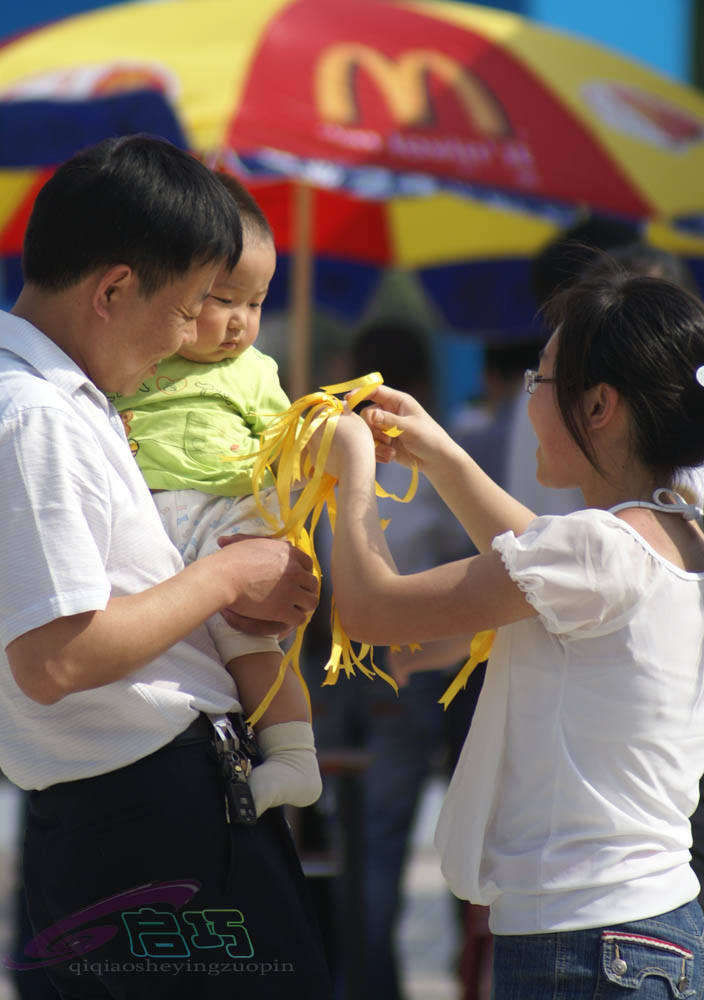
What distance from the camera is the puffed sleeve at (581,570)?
1.91 m

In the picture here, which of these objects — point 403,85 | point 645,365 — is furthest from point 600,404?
point 403,85

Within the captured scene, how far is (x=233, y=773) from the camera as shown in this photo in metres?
1.97

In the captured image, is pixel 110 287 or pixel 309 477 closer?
pixel 110 287

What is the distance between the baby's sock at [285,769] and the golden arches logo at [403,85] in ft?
8.40

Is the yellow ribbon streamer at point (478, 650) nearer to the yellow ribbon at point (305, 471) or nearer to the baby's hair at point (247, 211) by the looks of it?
the yellow ribbon at point (305, 471)

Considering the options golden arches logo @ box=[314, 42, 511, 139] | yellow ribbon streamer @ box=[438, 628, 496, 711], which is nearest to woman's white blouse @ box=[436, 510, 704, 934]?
yellow ribbon streamer @ box=[438, 628, 496, 711]

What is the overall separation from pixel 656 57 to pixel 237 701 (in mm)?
6926

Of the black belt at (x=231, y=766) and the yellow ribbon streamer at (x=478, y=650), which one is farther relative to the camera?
the yellow ribbon streamer at (x=478, y=650)

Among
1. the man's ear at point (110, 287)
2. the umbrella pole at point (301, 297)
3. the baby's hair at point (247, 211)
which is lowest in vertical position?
the umbrella pole at point (301, 297)

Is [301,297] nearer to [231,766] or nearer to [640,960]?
[231,766]

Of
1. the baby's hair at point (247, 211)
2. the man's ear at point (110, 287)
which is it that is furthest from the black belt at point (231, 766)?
the baby's hair at point (247, 211)

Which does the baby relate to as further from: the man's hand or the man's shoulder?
the man's shoulder

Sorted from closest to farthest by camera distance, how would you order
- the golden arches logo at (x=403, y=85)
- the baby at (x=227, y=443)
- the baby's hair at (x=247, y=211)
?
the baby at (x=227, y=443), the baby's hair at (x=247, y=211), the golden arches logo at (x=403, y=85)

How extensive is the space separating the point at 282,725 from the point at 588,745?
496 millimetres
